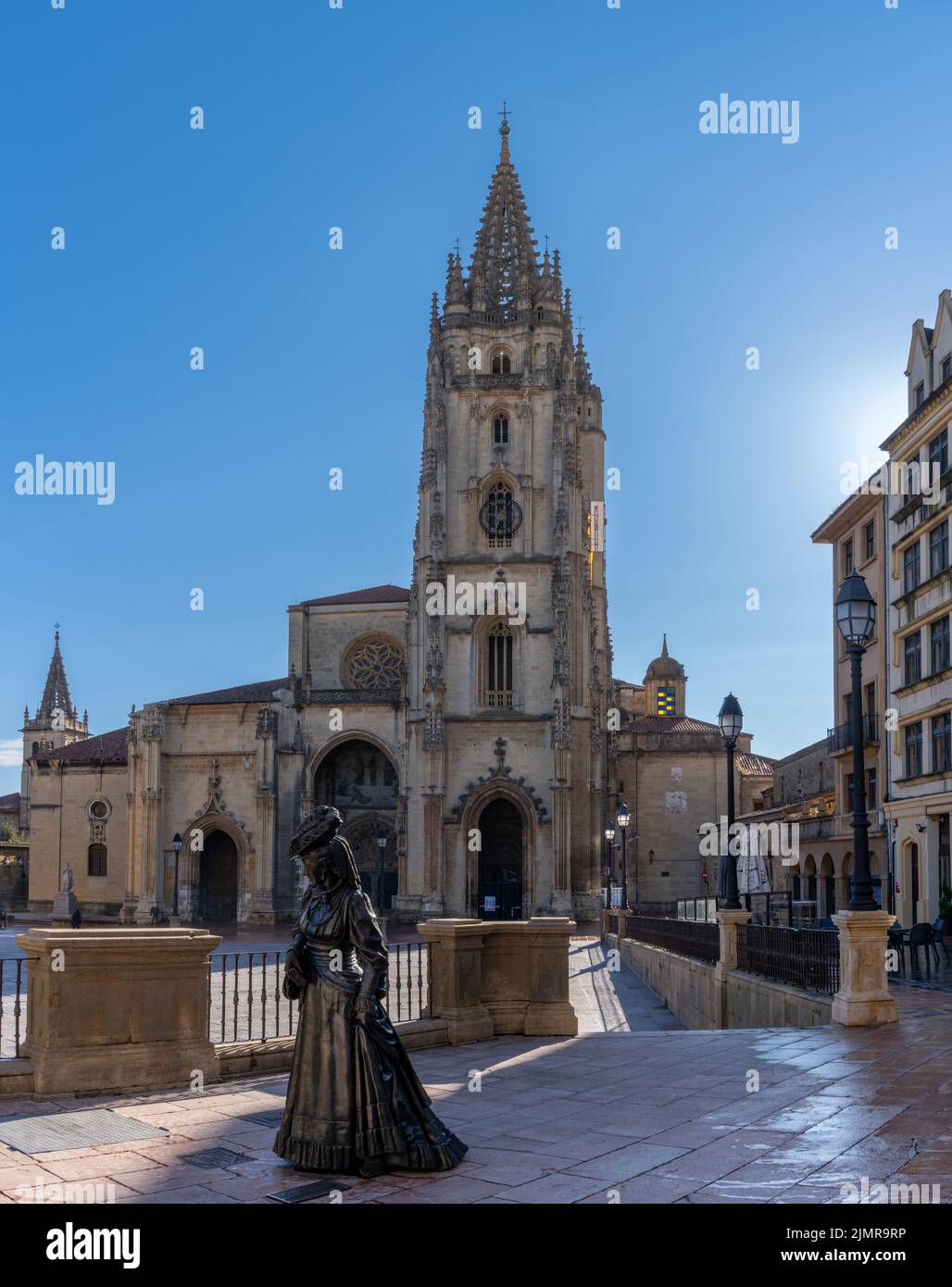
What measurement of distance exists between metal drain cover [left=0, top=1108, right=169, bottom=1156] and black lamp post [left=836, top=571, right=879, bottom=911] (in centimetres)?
894

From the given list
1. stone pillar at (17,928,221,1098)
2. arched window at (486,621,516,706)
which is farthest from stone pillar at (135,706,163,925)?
stone pillar at (17,928,221,1098)

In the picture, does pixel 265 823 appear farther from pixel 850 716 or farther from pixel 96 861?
pixel 850 716

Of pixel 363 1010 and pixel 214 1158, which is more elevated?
pixel 363 1010

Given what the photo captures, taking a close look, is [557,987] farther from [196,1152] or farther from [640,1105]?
[196,1152]

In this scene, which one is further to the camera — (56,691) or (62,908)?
(56,691)

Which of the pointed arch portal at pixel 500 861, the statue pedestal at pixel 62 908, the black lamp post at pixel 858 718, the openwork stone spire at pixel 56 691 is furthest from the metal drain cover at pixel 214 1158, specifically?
the openwork stone spire at pixel 56 691

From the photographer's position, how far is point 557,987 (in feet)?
41.9

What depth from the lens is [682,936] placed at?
2609 cm

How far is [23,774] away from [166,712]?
56065mm

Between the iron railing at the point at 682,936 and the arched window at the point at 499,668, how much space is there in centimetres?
1734

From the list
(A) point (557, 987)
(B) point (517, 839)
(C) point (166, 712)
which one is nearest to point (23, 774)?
(C) point (166, 712)

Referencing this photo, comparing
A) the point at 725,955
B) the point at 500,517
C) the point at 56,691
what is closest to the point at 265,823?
the point at 500,517

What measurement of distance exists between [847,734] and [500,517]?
796 inches

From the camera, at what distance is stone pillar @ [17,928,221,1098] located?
372 inches
